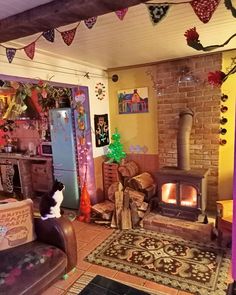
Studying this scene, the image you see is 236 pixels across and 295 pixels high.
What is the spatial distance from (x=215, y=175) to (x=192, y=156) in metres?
0.43

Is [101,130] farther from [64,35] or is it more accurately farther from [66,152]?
[64,35]

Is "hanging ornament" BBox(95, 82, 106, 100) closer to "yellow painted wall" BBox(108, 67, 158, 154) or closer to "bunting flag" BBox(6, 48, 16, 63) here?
"yellow painted wall" BBox(108, 67, 158, 154)

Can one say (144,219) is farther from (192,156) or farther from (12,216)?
(12,216)

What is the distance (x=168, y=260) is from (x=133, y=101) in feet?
8.10

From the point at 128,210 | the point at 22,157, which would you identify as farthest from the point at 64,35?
the point at 22,157

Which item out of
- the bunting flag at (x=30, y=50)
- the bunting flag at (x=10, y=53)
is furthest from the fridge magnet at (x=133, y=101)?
the bunting flag at (x=10, y=53)

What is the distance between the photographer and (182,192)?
127 inches

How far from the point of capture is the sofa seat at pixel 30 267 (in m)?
1.71

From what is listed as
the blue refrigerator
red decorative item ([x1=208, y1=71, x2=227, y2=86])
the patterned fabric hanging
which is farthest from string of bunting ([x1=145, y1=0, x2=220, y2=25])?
the blue refrigerator

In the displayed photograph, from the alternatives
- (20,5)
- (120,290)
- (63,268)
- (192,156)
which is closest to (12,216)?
(63,268)

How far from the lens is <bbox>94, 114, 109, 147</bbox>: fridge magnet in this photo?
3.84m

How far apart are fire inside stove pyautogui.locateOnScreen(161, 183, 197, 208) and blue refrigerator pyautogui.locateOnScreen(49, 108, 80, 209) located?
4.94 ft

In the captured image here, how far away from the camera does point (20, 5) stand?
1549mm

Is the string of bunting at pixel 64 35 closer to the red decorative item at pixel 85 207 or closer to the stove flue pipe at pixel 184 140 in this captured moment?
the stove flue pipe at pixel 184 140
